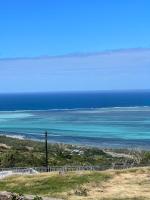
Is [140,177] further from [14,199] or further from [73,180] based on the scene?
[14,199]

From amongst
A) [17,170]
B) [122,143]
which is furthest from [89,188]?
[122,143]

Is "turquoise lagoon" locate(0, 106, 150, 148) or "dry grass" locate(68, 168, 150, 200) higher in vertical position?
"turquoise lagoon" locate(0, 106, 150, 148)

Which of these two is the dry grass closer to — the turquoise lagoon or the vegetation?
the vegetation

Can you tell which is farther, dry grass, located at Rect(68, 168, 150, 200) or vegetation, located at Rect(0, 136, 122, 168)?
vegetation, located at Rect(0, 136, 122, 168)

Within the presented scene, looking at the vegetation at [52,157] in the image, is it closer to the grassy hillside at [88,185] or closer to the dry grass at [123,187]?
the grassy hillside at [88,185]

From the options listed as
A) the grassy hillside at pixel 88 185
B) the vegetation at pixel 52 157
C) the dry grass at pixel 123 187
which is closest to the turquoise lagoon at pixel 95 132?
the vegetation at pixel 52 157

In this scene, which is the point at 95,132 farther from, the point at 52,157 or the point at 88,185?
the point at 88,185

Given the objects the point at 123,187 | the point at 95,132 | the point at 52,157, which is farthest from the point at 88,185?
the point at 95,132

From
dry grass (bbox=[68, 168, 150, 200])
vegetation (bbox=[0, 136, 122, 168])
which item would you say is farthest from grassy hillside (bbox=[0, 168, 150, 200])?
vegetation (bbox=[0, 136, 122, 168])
